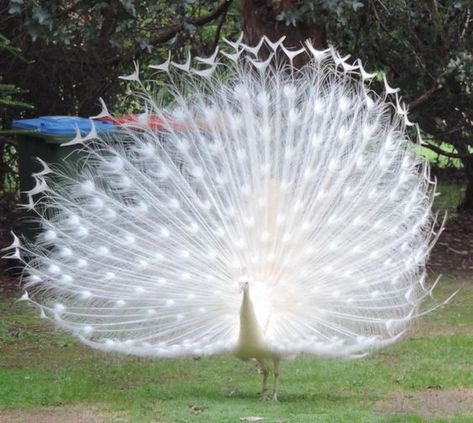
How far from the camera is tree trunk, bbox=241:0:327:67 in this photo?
37.6 ft

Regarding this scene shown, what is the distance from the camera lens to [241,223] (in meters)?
7.39

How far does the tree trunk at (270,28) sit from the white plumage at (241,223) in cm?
364

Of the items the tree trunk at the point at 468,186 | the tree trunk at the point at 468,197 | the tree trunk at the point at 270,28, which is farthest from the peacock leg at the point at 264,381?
the tree trunk at the point at 468,197

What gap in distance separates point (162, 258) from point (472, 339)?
3031mm

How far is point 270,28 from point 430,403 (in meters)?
5.62

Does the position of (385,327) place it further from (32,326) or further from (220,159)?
(32,326)

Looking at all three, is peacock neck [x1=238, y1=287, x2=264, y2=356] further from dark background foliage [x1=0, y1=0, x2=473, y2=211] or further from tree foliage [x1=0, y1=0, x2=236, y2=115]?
tree foliage [x1=0, y1=0, x2=236, y2=115]

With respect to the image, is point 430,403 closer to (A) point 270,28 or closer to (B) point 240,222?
(B) point 240,222

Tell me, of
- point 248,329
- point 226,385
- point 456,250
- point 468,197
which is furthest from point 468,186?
point 248,329

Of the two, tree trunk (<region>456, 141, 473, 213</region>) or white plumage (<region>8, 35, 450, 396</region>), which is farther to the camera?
tree trunk (<region>456, 141, 473, 213</region>)

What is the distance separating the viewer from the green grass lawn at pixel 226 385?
6.66 m

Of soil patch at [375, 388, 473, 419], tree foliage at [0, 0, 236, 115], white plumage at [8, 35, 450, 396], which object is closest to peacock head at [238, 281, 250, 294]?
white plumage at [8, 35, 450, 396]

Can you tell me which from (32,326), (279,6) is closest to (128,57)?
(279,6)

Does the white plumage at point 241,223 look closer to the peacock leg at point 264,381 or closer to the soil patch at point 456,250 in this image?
the peacock leg at point 264,381
